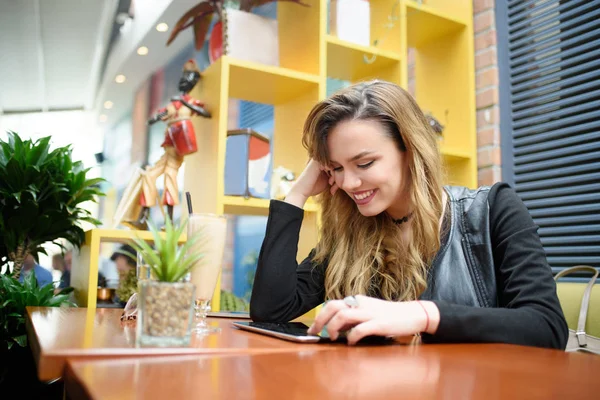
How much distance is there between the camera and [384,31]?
2525 mm

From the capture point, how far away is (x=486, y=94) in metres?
2.58

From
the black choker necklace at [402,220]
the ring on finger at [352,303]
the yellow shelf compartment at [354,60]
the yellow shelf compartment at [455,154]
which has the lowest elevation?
the ring on finger at [352,303]

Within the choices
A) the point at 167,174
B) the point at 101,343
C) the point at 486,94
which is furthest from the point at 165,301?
the point at 486,94

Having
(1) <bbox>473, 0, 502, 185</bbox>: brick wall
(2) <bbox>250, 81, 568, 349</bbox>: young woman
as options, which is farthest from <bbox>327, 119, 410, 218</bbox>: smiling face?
(1) <bbox>473, 0, 502, 185</bbox>: brick wall

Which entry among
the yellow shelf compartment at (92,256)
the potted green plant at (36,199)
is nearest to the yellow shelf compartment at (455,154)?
the yellow shelf compartment at (92,256)

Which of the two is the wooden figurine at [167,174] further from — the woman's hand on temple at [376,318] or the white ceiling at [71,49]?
the white ceiling at [71,49]

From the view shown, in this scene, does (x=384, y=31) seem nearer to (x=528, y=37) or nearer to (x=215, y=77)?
(x=528, y=37)

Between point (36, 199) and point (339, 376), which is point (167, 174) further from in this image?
point (339, 376)

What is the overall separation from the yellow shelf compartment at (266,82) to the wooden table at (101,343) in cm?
127

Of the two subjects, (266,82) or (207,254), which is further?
(266,82)

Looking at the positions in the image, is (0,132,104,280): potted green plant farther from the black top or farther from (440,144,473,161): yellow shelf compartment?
(440,144,473,161): yellow shelf compartment

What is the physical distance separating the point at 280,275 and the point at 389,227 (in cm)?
34

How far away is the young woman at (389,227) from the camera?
1.30 metres

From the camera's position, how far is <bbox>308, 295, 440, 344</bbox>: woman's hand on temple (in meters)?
0.82
